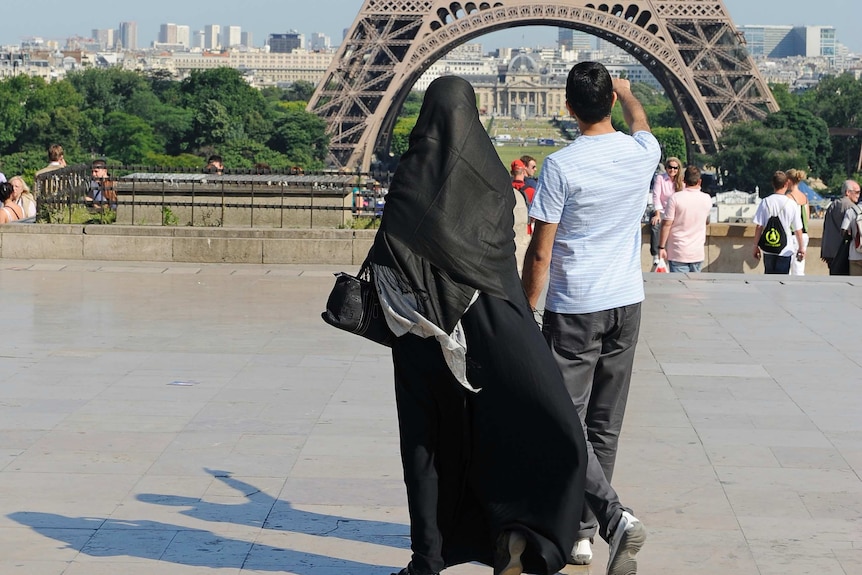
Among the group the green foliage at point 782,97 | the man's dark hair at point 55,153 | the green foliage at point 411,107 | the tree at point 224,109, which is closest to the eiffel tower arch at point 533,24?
the tree at point 224,109

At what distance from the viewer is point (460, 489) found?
4574 mm

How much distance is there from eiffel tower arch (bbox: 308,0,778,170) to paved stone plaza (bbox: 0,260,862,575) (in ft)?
161

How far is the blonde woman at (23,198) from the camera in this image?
14648 millimetres

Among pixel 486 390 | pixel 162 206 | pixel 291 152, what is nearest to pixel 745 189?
pixel 291 152

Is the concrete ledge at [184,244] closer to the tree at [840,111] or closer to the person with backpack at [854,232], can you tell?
the person with backpack at [854,232]

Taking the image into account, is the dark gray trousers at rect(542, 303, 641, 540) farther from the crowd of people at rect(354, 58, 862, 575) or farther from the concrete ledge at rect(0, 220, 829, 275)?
the concrete ledge at rect(0, 220, 829, 275)

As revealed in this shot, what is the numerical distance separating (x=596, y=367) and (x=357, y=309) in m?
1.02

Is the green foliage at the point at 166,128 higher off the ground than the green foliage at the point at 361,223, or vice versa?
the green foliage at the point at 361,223

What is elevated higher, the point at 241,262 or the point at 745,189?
the point at 241,262

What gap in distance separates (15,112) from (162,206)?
65.1 meters

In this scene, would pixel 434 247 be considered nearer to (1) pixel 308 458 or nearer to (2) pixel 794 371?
(1) pixel 308 458

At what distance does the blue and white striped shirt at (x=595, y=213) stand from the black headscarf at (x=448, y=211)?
1.36ft

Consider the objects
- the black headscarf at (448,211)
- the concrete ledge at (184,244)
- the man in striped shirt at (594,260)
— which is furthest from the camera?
the concrete ledge at (184,244)

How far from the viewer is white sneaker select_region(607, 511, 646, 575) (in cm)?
464
